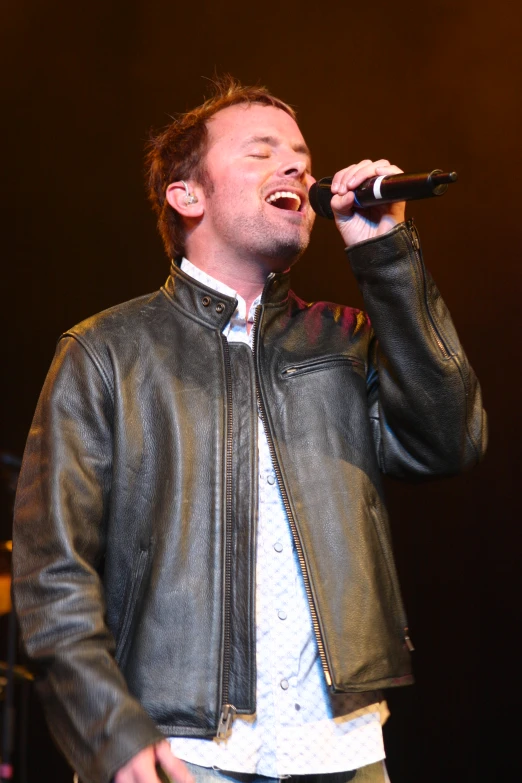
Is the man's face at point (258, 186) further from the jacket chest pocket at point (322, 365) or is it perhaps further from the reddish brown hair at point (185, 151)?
the jacket chest pocket at point (322, 365)

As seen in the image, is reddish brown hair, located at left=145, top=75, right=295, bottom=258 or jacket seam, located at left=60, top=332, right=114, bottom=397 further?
reddish brown hair, located at left=145, top=75, right=295, bottom=258

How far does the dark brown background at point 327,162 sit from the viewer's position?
258 centimetres

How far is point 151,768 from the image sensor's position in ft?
3.89

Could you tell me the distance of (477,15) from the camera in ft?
8.90

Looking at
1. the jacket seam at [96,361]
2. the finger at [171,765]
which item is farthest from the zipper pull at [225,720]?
the jacket seam at [96,361]

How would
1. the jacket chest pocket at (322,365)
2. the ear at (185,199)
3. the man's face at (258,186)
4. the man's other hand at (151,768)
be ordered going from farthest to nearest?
A: the ear at (185,199)
the man's face at (258,186)
the jacket chest pocket at (322,365)
the man's other hand at (151,768)

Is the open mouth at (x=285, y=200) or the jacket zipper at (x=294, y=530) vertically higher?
the open mouth at (x=285, y=200)

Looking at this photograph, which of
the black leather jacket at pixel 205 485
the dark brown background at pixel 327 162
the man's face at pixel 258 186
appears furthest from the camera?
the dark brown background at pixel 327 162

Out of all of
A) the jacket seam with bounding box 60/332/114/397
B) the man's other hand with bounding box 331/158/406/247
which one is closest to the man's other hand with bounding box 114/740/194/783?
the jacket seam with bounding box 60/332/114/397

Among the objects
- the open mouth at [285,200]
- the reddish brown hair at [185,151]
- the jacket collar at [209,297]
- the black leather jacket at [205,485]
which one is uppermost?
the reddish brown hair at [185,151]

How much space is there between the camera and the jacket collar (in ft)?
5.35

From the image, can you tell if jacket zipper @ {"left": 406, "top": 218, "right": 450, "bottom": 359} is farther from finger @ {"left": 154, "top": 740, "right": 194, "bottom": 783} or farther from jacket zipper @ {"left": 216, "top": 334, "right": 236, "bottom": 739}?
finger @ {"left": 154, "top": 740, "right": 194, "bottom": 783}

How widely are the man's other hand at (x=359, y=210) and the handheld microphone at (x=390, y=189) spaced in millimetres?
14

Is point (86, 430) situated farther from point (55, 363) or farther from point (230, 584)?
point (230, 584)
